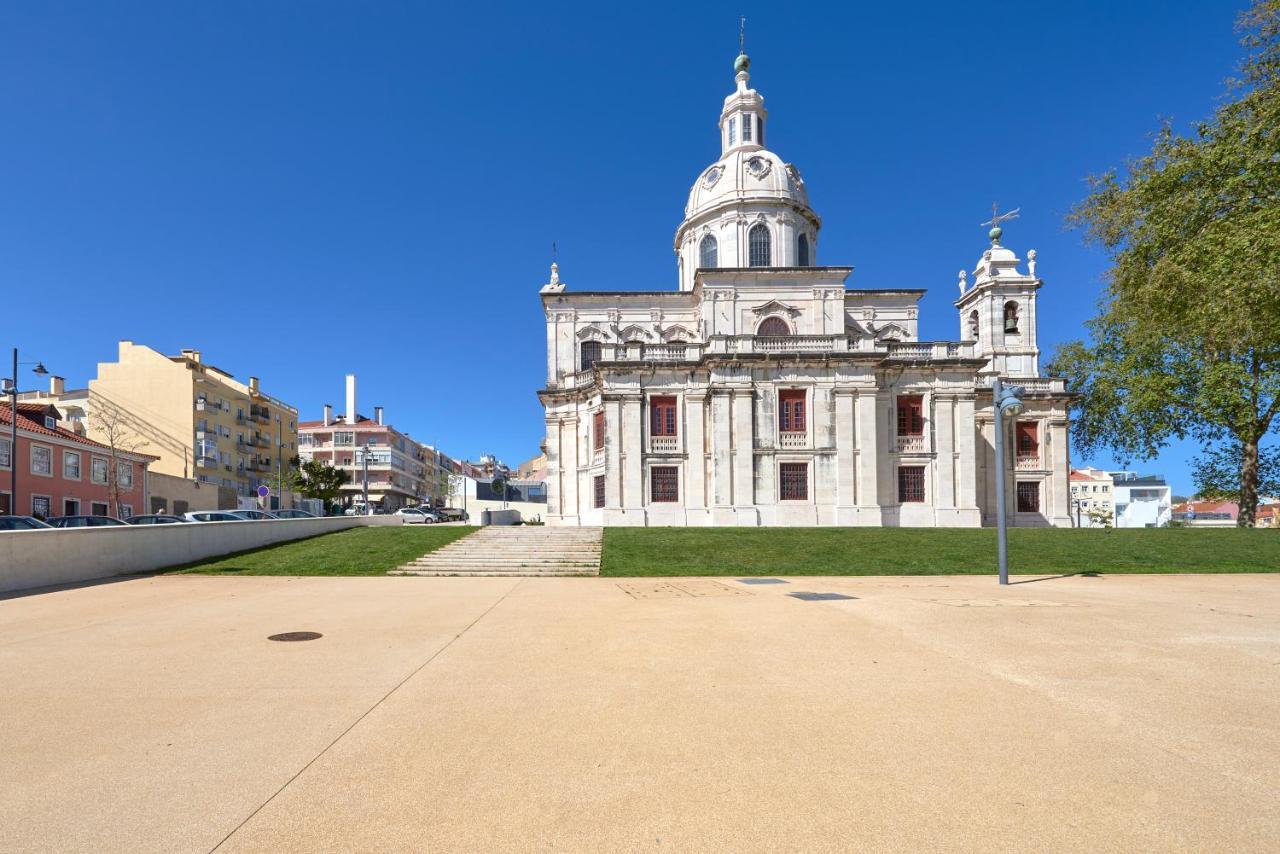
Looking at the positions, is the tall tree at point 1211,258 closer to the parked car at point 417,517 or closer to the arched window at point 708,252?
the arched window at point 708,252

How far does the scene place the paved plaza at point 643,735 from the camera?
348 centimetres

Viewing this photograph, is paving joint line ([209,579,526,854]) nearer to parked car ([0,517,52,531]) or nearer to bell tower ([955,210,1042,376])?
parked car ([0,517,52,531])

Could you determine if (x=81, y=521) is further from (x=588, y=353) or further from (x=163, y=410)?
(x=163, y=410)

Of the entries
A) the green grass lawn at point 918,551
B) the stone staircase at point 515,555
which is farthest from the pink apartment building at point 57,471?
the green grass lawn at point 918,551

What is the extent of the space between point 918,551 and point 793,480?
11935 mm

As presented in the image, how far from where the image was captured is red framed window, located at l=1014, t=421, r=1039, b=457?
133 ft

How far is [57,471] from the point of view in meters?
35.2

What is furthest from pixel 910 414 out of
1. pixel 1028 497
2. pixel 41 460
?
pixel 41 460

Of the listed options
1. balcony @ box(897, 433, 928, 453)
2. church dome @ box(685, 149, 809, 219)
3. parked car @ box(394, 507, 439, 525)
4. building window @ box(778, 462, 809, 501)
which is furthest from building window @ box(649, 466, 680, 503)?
parked car @ box(394, 507, 439, 525)

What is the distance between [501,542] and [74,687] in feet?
59.6

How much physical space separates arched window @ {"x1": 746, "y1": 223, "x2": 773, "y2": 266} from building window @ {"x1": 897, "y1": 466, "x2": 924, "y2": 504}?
1705 cm

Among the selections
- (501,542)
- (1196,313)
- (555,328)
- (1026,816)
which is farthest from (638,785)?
(555,328)

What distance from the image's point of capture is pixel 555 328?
42.9m

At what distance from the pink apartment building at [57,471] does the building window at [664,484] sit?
1241 inches
